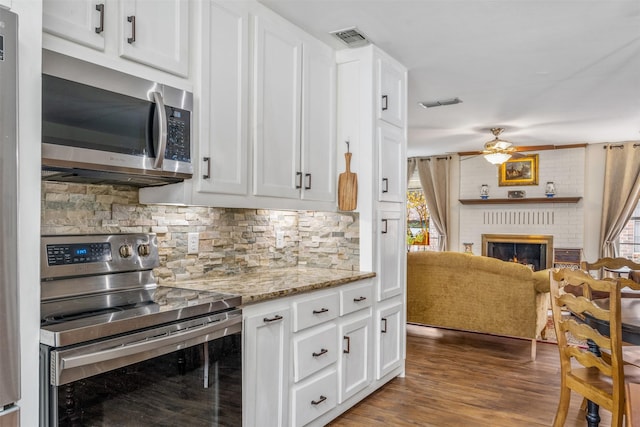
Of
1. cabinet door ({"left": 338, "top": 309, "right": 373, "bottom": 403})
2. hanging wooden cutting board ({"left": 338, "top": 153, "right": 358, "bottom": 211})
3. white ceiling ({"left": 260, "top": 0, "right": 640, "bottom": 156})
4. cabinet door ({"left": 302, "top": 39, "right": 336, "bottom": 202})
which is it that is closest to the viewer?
white ceiling ({"left": 260, "top": 0, "right": 640, "bottom": 156})

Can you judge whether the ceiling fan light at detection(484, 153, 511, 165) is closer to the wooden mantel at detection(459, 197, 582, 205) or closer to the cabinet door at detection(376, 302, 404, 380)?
the wooden mantel at detection(459, 197, 582, 205)

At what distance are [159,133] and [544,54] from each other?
2.92 m

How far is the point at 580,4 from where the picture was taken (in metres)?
2.60

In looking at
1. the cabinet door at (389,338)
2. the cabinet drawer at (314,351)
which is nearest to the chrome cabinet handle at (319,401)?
the cabinet drawer at (314,351)

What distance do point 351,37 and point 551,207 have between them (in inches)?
235

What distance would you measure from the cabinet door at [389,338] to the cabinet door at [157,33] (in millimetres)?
2110

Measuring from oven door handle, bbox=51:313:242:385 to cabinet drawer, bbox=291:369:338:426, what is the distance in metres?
0.69

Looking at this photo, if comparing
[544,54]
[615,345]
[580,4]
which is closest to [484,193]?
[544,54]

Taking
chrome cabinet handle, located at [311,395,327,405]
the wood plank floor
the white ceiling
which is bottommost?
the wood plank floor

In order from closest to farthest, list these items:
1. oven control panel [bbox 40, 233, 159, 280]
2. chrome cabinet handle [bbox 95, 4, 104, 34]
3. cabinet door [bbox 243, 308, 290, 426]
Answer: chrome cabinet handle [bbox 95, 4, 104, 34], oven control panel [bbox 40, 233, 159, 280], cabinet door [bbox 243, 308, 290, 426]

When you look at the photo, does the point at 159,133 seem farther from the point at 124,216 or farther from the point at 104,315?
the point at 104,315

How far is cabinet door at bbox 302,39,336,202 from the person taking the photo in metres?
2.95

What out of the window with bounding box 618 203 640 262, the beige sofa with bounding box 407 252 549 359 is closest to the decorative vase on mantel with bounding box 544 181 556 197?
the window with bounding box 618 203 640 262

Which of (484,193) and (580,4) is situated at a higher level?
(580,4)
